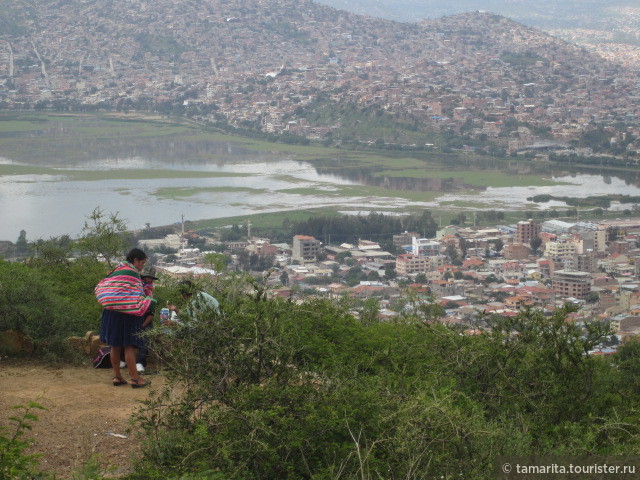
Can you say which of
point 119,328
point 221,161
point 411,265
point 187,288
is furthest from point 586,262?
point 221,161

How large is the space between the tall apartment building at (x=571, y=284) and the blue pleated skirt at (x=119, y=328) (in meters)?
9.90

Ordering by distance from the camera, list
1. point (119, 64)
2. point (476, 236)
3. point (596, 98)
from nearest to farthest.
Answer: point (476, 236) → point (596, 98) → point (119, 64)

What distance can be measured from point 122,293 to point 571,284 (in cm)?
1039

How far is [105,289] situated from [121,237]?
109 inches

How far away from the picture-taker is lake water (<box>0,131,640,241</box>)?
734 inches

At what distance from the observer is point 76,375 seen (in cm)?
400

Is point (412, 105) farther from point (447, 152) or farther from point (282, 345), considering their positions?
point (282, 345)

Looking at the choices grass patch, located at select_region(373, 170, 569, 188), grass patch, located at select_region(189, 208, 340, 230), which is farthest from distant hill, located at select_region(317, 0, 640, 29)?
grass patch, located at select_region(189, 208, 340, 230)

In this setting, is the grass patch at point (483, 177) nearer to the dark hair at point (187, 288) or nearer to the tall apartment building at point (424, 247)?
the tall apartment building at point (424, 247)

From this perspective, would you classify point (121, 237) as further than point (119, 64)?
No

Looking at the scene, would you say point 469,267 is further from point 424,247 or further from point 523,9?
point 523,9

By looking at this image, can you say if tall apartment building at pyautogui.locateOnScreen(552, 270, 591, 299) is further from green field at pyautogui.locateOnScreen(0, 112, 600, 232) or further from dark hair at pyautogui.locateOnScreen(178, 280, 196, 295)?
dark hair at pyautogui.locateOnScreen(178, 280, 196, 295)

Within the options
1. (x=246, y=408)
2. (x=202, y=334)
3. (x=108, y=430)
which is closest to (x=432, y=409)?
(x=246, y=408)

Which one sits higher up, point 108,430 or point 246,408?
point 246,408
